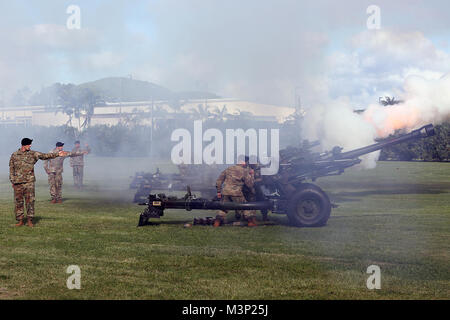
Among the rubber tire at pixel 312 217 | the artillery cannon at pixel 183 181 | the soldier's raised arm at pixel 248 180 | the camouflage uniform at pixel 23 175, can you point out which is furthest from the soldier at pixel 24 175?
the artillery cannon at pixel 183 181

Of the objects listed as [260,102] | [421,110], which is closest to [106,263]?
[421,110]

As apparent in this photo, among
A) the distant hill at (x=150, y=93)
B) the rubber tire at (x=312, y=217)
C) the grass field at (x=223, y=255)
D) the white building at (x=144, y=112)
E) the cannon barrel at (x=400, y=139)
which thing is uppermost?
the distant hill at (x=150, y=93)

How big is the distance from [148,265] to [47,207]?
8.71m

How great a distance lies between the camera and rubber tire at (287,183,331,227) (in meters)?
12.3

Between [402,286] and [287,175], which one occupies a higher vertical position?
[287,175]

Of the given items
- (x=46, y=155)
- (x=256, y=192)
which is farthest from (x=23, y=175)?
(x=256, y=192)

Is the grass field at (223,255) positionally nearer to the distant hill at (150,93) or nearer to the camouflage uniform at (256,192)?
the camouflage uniform at (256,192)

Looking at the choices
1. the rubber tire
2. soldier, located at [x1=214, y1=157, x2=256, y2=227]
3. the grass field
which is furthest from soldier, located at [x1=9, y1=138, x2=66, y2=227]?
the rubber tire

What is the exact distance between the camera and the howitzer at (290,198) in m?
12.1

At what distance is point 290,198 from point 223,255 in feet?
11.9

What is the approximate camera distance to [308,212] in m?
12.4

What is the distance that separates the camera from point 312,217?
12.4m

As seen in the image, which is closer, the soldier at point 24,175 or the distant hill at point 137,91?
the soldier at point 24,175
